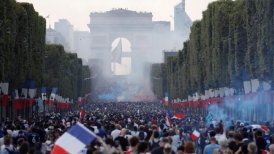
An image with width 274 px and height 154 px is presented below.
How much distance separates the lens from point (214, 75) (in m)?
81.8

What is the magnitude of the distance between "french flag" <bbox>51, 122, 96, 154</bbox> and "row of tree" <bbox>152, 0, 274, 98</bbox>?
41.0 m

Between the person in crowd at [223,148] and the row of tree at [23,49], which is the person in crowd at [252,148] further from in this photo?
the row of tree at [23,49]

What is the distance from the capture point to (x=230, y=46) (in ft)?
239

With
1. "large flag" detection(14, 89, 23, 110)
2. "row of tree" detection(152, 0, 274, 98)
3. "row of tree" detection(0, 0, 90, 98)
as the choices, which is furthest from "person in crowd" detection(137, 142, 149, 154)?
"large flag" detection(14, 89, 23, 110)

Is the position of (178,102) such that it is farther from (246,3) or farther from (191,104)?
(246,3)

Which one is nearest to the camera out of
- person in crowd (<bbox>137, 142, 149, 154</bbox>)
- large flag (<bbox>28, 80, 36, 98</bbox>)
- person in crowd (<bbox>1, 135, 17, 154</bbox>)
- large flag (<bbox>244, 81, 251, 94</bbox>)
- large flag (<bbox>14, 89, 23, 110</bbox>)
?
person in crowd (<bbox>137, 142, 149, 154</bbox>)

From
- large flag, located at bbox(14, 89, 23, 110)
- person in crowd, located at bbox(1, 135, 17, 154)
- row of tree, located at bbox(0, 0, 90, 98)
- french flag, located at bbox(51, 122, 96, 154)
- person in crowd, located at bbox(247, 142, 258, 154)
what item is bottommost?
large flag, located at bbox(14, 89, 23, 110)

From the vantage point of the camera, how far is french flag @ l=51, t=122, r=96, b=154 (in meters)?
16.3

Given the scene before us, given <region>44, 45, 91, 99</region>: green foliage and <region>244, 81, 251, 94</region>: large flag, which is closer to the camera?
<region>244, 81, 251, 94</region>: large flag

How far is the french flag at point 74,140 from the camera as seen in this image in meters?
16.3

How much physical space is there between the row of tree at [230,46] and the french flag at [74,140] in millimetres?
41031

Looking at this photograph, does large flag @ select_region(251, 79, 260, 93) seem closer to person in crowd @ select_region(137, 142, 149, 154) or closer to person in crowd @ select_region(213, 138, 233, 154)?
person in crowd @ select_region(213, 138, 233, 154)

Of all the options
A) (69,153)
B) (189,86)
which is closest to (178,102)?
(189,86)

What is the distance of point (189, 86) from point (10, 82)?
49.2 m
